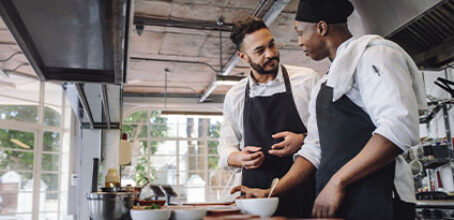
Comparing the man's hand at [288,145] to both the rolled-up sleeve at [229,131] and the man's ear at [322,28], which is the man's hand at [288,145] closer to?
the rolled-up sleeve at [229,131]

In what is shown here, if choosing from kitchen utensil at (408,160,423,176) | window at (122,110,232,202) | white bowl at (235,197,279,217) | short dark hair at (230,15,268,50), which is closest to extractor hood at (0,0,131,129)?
short dark hair at (230,15,268,50)

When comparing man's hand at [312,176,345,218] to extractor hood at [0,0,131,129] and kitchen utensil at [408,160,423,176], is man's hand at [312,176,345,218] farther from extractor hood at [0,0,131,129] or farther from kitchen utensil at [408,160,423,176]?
kitchen utensil at [408,160,423,176]

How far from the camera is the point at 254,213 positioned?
3.36ft

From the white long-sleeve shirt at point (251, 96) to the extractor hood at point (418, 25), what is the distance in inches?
14.2

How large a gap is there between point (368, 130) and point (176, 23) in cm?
412

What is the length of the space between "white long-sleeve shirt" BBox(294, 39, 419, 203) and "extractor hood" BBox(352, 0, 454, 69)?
2.00 feet

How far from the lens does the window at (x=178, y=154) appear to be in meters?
9.70

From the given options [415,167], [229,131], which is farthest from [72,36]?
[415,167]

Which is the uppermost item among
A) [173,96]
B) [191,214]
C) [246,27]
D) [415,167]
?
[173,96]

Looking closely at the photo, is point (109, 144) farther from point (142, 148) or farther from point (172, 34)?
point (142, 148)

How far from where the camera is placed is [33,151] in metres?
7.07

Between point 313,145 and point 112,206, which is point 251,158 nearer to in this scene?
point 313,145

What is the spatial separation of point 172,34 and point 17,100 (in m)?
3.18

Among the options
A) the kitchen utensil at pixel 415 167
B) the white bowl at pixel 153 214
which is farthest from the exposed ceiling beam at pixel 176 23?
the white bowl at pixel 153 214
